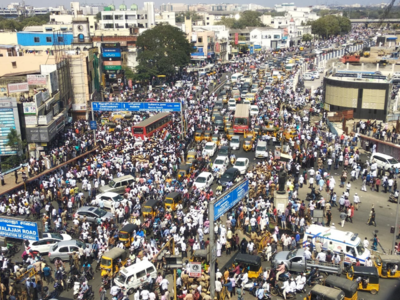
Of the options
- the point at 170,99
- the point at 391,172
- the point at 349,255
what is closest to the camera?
the point at 349,255

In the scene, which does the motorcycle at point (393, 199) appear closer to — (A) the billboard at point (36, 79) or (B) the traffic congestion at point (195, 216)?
(B) the traffic congestion at point (195, 216)

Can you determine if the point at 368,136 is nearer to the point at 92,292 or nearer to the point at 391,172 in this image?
the point at 391,172

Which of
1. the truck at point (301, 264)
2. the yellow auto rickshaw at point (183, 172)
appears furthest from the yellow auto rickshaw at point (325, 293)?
the yellow auto rickshaw at point (183, 172)

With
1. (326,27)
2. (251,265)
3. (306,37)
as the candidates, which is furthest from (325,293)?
(326,27)

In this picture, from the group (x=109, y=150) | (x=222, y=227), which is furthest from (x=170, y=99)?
(x=222, y=227)

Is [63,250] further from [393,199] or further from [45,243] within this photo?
[393,199]

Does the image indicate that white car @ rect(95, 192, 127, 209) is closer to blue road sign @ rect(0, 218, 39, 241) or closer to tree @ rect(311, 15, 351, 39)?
blue road sign @ rect(0, 218, 39, 241)
